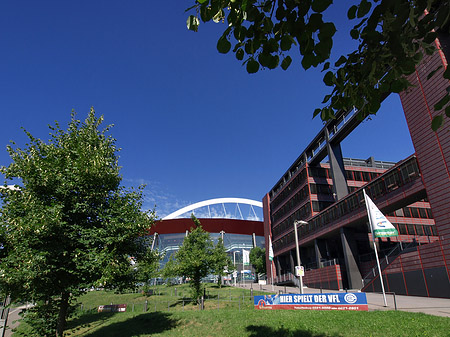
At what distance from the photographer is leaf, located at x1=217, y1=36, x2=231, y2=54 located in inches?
116

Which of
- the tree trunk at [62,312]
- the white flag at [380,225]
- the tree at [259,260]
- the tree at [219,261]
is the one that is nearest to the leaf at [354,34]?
the tree trunk at [62,312]

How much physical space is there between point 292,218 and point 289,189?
21.3 ft

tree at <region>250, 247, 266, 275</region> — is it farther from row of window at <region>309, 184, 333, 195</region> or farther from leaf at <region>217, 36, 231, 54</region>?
leaf at <region>217, 36, 231, 54</region>

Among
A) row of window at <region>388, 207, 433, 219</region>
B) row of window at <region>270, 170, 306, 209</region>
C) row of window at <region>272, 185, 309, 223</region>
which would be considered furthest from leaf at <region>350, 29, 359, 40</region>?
row of window at <region>270, 170, 306, 209</region>

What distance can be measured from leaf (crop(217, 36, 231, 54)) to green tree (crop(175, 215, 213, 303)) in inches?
1025

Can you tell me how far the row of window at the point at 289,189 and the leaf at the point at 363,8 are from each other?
4841cm

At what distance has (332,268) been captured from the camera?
36.8 meters

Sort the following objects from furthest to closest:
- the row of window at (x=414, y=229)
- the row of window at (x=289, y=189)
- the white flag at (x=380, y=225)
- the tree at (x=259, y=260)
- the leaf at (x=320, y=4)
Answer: the tree at (x=259, y=260), the row of window at (x=289, y=189), the row of window at (x=414, y=229), the white flag at (x=380, y=225), the leaf at (x=320, y=4)

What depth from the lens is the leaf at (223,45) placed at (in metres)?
2.95

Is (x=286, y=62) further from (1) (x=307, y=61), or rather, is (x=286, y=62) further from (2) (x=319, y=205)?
(2) (x=319, y=205)

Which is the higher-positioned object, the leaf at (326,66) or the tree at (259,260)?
the leaf at (326,66)

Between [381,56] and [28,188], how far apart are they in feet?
43.5

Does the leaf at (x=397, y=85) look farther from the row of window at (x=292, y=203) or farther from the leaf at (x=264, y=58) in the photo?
the row of window at (x=292, y=203)

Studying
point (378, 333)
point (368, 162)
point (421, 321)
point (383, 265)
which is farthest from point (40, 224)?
point (368, 162)
